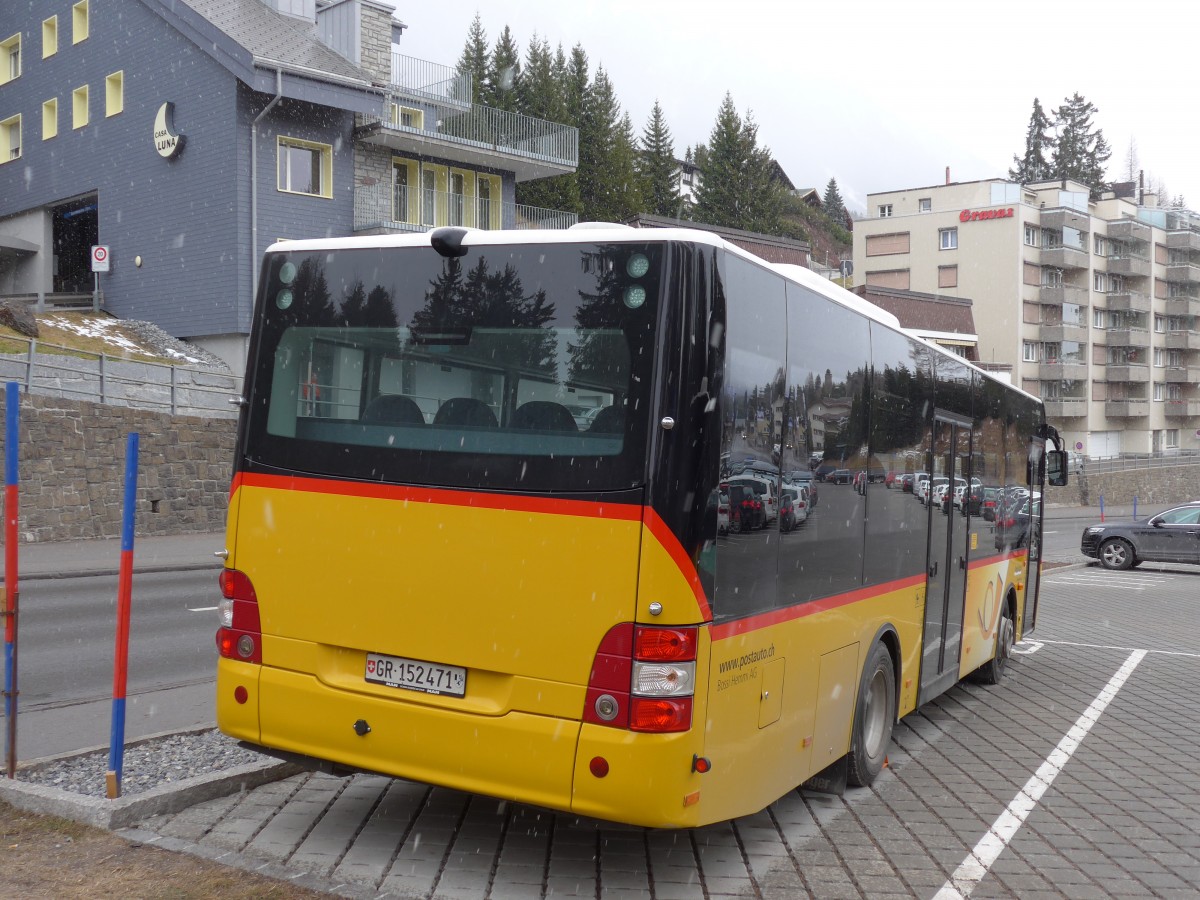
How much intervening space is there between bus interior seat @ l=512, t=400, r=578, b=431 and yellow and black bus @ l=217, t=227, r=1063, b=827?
0.01 metres

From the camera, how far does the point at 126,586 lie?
17.0 feet

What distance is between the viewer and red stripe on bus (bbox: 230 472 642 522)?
14.7 ft

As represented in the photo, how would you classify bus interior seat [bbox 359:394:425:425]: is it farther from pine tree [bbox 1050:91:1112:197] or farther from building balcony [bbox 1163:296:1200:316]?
pine tree [bbox 1050:91:1112:197]

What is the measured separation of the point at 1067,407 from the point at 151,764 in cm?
8351

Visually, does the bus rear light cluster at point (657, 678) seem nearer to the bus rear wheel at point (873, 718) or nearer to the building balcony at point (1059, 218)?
the bus rear wheel at point (873, 718)

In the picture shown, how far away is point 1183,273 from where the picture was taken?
9200 cm

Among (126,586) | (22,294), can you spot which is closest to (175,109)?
(22,294)

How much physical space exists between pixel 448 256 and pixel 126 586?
6.54ft

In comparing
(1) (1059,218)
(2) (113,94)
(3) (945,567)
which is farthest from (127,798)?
(1) (1059,218)

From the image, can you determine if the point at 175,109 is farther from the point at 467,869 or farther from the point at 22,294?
the point at 467,869

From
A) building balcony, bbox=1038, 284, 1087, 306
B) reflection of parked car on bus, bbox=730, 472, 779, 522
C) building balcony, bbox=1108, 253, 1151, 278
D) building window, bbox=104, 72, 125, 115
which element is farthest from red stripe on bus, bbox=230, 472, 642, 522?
building balcony, bbox=1108, 253, 1151, 278

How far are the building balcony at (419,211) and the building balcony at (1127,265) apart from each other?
62.3m

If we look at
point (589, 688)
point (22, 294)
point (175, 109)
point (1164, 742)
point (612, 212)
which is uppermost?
point (612, 212)

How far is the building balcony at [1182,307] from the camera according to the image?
9200 cm
